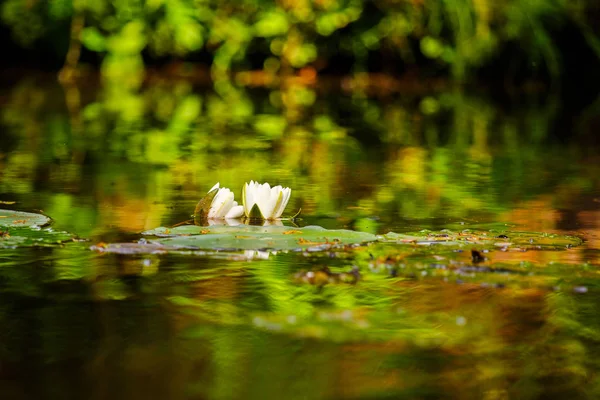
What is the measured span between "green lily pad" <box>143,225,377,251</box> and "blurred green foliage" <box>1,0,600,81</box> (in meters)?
9.34

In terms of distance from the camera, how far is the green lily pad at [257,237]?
3441 mm

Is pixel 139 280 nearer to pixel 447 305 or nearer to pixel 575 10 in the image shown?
pixel 447 305

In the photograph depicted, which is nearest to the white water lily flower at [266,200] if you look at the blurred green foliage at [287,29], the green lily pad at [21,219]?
→ the green lily pad at [21,219]

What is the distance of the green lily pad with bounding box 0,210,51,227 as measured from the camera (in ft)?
12.4

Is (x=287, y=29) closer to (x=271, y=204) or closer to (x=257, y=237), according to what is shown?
(x=271, y=204)

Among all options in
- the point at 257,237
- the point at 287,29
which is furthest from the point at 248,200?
the point at 287,29

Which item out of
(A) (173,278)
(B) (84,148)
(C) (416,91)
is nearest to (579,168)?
(B) (84,148)

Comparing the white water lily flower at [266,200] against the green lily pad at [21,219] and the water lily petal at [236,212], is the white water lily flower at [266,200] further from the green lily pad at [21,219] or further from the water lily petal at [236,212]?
the green lily pad at [21,219]

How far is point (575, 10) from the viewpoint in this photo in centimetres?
1303

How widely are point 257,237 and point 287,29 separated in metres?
10.3

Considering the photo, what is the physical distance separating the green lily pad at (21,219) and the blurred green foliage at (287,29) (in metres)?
9.21

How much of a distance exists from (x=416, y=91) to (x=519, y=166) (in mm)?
6769

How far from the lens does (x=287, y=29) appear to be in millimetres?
13719

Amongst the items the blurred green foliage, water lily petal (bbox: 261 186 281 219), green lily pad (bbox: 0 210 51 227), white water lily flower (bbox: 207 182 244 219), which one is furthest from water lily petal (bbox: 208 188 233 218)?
the blurred green foliage
